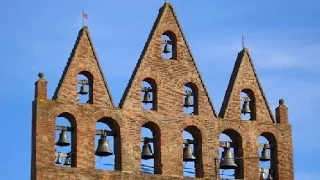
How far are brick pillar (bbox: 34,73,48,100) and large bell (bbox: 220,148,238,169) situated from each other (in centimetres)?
872

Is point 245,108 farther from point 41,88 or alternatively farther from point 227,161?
point 41,88

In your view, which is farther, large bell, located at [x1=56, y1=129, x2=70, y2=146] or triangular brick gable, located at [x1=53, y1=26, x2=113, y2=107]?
triangular brick gable, located at [x1=53, y1=26, x2=113, y2=107]

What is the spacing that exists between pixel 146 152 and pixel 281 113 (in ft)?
23.5

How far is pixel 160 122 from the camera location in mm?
73438

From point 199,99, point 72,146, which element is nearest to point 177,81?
point 199,99

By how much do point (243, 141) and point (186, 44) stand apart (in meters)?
5.08

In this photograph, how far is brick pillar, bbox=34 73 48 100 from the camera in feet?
234

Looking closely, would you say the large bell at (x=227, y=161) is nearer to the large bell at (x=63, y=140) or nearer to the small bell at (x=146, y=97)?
the small bell at (x=146, y=97)

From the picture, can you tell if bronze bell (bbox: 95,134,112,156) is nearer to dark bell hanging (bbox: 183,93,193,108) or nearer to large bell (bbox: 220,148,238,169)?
dark bell hanging (bbox: 183,93,193,108)

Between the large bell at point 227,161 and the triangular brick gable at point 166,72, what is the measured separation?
1.87 m

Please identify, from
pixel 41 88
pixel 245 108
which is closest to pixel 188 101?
pixel 245 108

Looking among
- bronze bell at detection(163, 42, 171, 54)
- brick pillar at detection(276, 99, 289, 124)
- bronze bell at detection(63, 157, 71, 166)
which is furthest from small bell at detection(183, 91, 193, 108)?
bronze bell at detection(63, 157, 71, 166)

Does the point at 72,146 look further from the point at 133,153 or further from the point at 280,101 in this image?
the point at 280,101

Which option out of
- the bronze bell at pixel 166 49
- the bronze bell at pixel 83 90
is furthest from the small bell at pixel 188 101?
the bronze bell at pixel 83 90
